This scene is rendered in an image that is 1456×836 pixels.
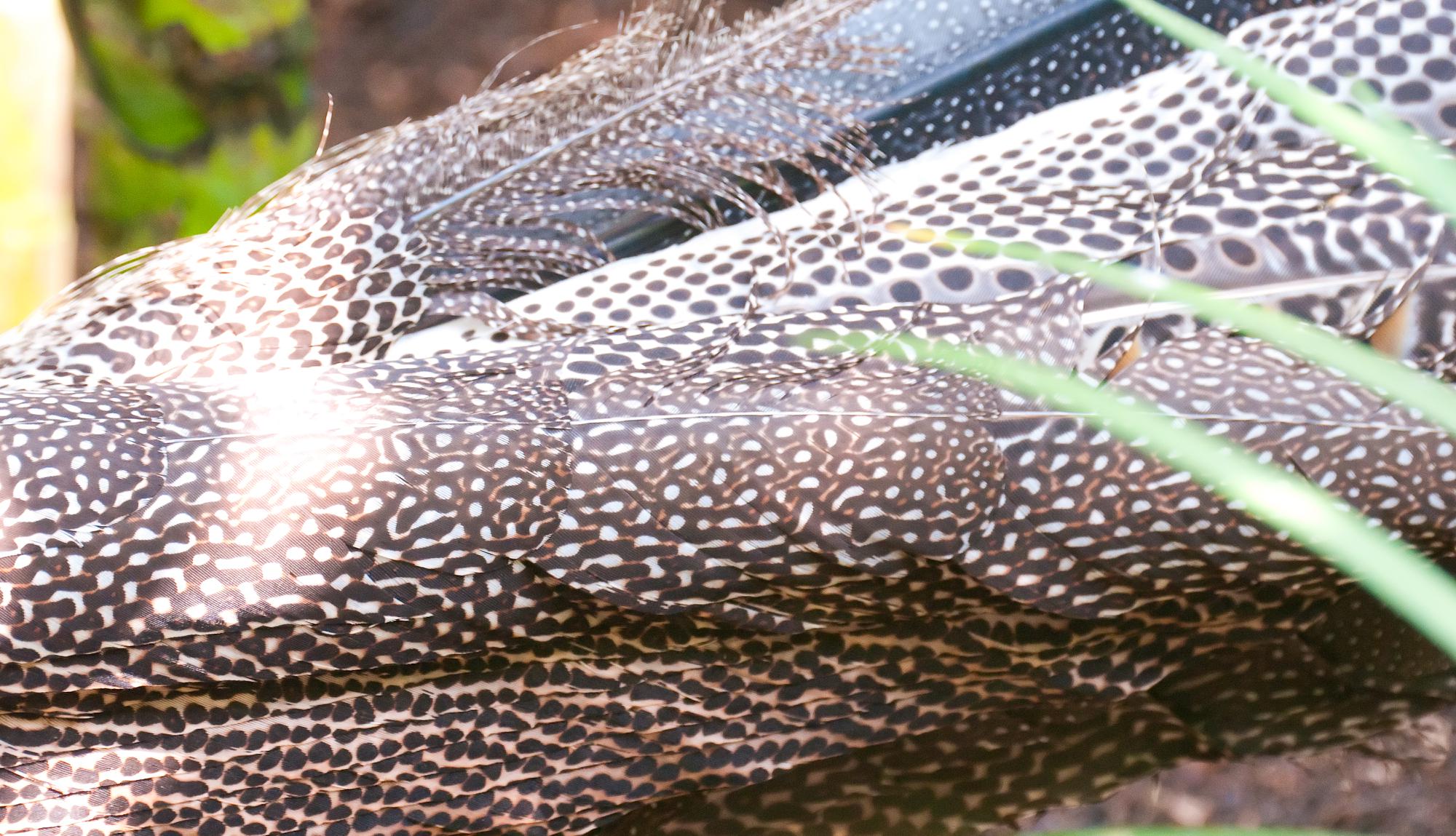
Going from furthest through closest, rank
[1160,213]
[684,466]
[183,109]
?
[183,109] → [1160,213] → [684,466]

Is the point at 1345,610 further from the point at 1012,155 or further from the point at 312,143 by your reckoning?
the point at 312,143

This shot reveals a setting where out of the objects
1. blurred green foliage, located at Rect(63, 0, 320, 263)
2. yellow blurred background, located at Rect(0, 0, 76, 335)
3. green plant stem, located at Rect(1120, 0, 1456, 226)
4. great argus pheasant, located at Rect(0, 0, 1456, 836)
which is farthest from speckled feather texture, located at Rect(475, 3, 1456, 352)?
yellow blurred background, located at Rect(0, 0, 76, 335)

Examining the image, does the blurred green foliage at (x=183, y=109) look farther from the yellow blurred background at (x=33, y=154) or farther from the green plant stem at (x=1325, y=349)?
the green plant stem at (x=1325, y=349)

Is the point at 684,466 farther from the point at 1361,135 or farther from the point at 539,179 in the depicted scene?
the point at 1361,135

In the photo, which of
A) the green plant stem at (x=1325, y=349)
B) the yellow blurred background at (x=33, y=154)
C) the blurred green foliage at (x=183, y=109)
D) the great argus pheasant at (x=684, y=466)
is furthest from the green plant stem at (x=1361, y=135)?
the yellow blurred background at (x=33, y=154)

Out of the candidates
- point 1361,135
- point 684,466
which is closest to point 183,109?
point 684,466

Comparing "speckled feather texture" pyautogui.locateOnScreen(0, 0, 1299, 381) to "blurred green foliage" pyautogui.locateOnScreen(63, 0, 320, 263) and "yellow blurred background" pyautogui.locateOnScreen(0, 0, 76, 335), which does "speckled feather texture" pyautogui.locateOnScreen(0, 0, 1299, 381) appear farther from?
"yellow blurred background" pyautogui.locateOnScreen(0, 0, 76, 335)
